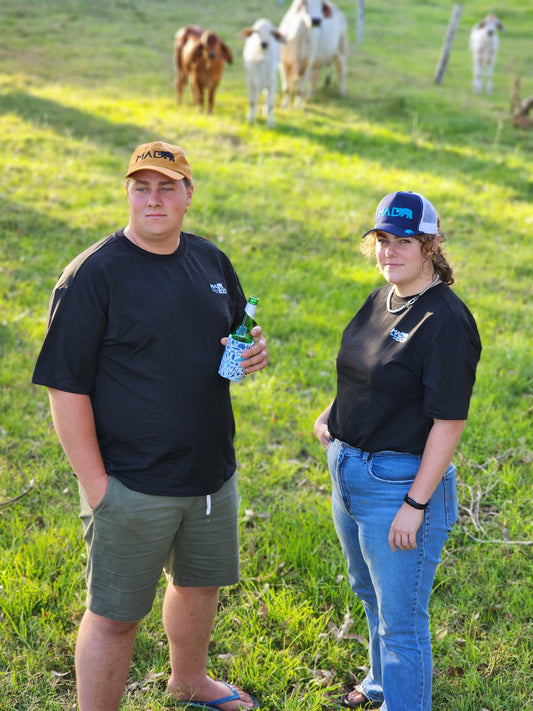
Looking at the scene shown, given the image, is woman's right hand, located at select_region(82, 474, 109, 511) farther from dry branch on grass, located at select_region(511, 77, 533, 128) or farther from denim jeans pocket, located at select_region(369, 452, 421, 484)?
dry branch on grass, located at select_region(511, 77, 533, 128)

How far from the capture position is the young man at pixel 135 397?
2512 mm

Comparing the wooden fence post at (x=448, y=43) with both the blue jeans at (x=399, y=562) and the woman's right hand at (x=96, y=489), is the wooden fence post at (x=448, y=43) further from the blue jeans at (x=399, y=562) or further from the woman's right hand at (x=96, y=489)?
the woman's right hand at (x=96, y=489)

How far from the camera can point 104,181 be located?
10320 millimetres

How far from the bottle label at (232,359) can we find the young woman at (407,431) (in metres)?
0.47

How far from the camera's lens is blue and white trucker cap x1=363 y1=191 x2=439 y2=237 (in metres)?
2.59

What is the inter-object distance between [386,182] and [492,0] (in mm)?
34571

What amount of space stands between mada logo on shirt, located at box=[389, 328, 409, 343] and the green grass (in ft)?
5.60

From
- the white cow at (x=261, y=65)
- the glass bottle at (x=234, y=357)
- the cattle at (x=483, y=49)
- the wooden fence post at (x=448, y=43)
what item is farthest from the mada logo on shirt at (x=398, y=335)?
the cattle at (x=483, y=49)

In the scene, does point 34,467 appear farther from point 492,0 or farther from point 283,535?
point 492,0

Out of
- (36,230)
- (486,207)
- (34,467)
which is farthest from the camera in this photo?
(486,207)

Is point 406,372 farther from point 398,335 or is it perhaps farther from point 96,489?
point 96,489

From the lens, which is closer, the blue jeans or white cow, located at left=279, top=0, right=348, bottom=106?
the blue jeans

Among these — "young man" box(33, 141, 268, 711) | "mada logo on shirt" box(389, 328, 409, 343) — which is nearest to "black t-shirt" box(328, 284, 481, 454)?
"mada logo on shirt" box(389, 328, 409, 343)

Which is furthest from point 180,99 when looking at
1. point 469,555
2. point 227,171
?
point 469,555
